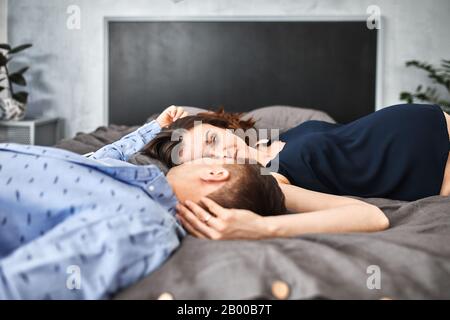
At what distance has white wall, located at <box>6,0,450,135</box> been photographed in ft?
10.8

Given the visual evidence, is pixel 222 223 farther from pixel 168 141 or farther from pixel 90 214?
pixel 168 141

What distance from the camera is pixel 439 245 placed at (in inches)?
36.6

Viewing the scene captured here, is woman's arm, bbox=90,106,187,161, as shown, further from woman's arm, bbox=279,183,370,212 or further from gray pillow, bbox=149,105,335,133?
gray pillow, bbox=149,105,335,133

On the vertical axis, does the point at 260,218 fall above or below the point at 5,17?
below

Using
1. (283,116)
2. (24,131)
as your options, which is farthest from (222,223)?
(24,131)

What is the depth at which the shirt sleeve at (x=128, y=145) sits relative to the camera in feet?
4.66

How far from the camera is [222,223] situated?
36.2 inches

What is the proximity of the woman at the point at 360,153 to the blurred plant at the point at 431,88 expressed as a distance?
1.68 metres

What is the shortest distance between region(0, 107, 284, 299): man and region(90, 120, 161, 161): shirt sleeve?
1.37ft

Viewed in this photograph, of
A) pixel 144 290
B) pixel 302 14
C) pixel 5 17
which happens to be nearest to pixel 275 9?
pixel 302 14

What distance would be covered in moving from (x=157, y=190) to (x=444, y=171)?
1.05 m

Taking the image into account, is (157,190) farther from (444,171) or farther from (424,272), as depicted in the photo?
(444,171)

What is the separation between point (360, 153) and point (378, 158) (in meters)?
0.06

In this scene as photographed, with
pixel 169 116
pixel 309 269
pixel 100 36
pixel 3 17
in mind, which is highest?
pixel 3 17
